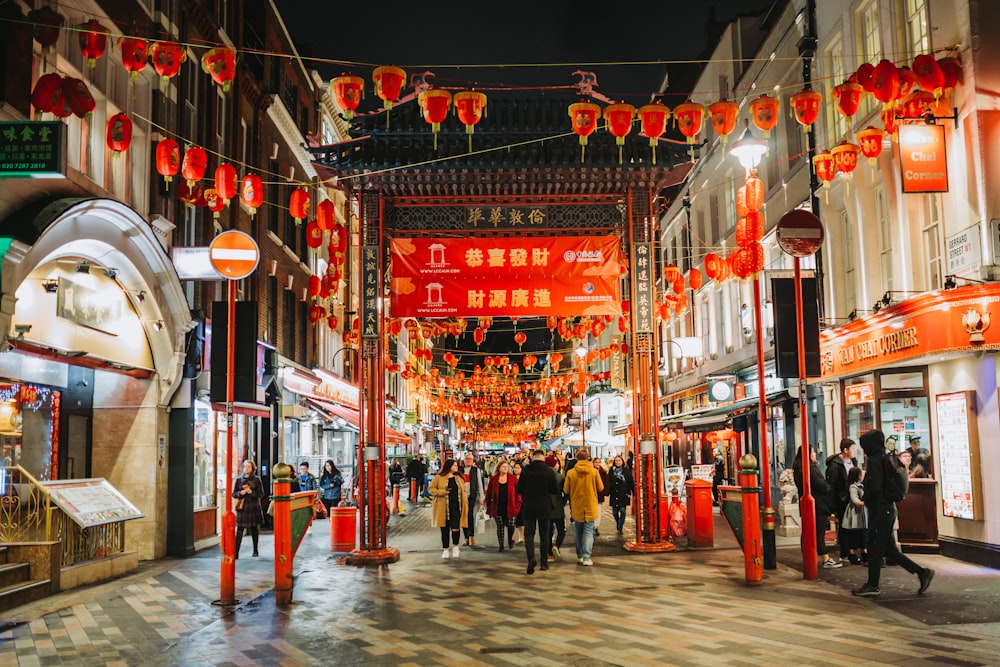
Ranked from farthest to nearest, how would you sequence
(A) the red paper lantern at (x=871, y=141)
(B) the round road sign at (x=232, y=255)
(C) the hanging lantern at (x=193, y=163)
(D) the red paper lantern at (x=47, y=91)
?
(A) the red paper lantern at (x=871, y=141), (C) the hanging lantern at (x=193, y=163), (B) the round road sign at (x=232, y=255), (D) the red paper lantern at (x=47, y=91)

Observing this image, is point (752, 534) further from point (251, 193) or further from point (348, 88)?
point (251, 193)

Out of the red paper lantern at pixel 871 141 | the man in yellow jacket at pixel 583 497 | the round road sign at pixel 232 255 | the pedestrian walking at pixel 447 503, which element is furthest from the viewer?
the pedestrian walking at pixel 447 503

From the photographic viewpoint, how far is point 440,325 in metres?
34.9

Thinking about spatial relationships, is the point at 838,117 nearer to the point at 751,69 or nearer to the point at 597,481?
the point at 751,69

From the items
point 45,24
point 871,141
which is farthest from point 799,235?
point 45,24

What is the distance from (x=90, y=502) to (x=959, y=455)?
1430cm

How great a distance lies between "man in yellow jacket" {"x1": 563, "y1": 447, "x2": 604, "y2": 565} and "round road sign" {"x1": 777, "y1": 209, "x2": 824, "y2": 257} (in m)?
4.77

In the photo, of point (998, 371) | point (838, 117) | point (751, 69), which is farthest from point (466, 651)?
point (751, 69)

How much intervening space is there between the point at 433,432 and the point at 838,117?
61.4 m

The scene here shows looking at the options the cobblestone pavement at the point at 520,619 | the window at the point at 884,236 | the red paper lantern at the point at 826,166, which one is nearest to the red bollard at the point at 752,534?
the cobblestone pavement at the point at 520,619

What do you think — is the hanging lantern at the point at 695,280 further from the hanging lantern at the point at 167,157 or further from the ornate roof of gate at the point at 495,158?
the hanging lantern at the point at 167,157

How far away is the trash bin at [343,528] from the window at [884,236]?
1211 cm

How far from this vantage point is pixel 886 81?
44.1 ft

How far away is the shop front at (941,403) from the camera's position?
14422 millimetres
